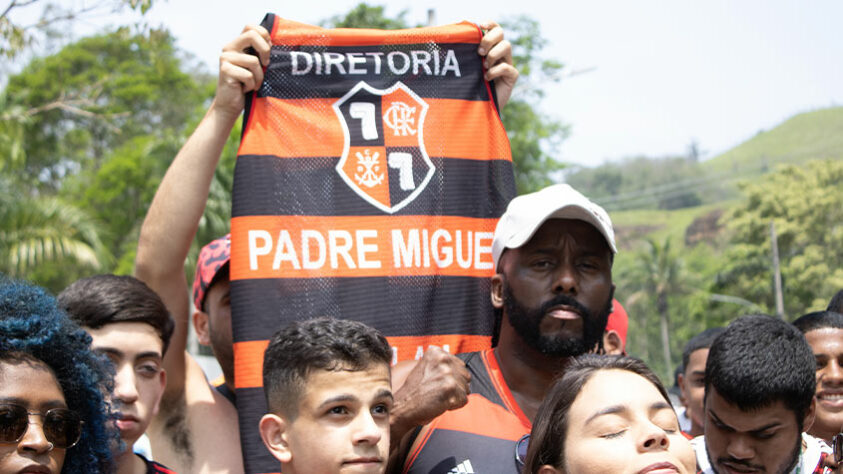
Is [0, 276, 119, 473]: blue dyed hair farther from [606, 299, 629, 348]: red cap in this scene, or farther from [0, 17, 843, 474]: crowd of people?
[606, 299, 629, 348]: red cap

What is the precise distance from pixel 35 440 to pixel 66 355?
11.7 inches

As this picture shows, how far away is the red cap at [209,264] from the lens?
12.9 ft

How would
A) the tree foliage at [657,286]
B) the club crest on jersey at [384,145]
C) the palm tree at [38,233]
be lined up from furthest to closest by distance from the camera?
1. the tree foliage at [657,286]
2. the palm tree at [38,233]
3. the club crest on jersey at [384,145]

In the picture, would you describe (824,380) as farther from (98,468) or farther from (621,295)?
(621,295)

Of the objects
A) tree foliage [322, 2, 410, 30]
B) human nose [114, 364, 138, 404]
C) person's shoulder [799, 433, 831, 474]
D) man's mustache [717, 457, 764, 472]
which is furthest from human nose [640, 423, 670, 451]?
tree foliage [322, 2, 410, 30]

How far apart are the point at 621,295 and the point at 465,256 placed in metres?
73.8

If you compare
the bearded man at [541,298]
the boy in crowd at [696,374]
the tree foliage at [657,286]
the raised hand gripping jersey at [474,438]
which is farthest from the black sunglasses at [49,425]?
the tree foliage at [657,286]

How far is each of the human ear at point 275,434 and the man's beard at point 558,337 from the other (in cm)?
96

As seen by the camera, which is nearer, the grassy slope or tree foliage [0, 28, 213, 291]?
tree foliage [0, 28, 213, 291]

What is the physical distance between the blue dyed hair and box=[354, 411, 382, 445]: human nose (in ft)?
2.43

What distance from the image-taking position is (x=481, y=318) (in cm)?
390

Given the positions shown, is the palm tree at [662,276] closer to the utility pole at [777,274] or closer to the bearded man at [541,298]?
the utility pole at [777,274]

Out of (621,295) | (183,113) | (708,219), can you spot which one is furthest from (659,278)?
(708,219)

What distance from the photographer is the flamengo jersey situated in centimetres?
368
